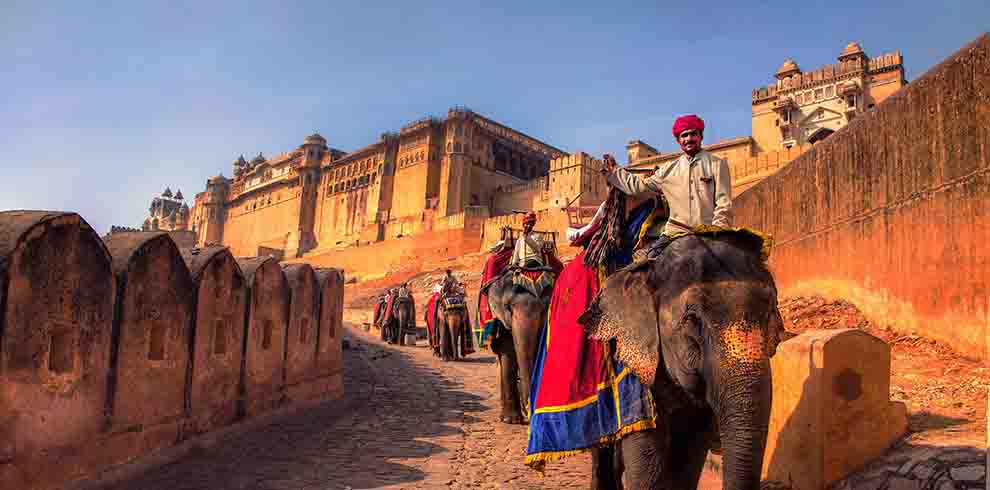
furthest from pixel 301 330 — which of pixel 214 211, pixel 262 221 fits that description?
pixel 214 211

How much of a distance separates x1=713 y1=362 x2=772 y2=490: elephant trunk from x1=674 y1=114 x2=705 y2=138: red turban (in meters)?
1.67

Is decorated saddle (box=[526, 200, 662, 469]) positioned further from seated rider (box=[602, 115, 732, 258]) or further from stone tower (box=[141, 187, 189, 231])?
stone tower (box=[141, 187, 189, 231])

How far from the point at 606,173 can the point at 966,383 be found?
3852 millimetres

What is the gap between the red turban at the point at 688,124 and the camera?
414 cm

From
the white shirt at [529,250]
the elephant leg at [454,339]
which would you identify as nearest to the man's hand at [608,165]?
the white shirt at [529,250]

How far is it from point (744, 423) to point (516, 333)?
4.81m

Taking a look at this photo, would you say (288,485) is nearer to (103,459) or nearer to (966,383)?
(103,459)

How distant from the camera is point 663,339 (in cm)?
337

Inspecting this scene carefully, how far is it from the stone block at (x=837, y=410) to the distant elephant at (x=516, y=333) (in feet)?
9.76

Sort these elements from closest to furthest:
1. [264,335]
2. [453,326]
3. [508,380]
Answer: [508,380] → [264,335] → [453,326]

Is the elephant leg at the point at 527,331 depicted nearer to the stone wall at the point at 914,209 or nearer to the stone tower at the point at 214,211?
the stone wall at the point at 914,209

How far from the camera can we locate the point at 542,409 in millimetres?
4227

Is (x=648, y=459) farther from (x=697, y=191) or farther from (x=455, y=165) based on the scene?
(x=455, y=165)

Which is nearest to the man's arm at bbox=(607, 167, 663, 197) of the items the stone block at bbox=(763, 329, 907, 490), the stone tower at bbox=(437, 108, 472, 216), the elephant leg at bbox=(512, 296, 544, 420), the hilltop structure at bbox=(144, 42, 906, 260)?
the stone block at bbox=(763, 329, 907, 490)
